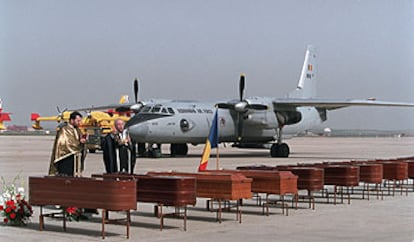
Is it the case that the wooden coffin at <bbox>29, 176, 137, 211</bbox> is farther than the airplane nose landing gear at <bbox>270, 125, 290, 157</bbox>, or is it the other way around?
the airplane nose landing gear at <bbox>270, 125, 290, 157</bbox>

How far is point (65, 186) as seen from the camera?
1026 cm

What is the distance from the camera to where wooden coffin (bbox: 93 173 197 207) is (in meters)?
10.5

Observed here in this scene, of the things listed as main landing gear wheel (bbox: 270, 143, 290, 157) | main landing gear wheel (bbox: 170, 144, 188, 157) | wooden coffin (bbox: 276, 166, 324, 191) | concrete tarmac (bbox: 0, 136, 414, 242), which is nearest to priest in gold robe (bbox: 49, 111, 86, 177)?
concrete tarmac (bbox: 0, 136, 414, 242)

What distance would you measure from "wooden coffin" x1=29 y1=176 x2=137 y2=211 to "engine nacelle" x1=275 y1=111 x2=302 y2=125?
2737cm

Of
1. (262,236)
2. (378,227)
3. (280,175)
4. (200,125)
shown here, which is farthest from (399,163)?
(200,125)

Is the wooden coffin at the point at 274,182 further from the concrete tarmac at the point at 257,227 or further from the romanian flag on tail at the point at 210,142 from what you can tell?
the romanian flag on tail at the point at 210,142

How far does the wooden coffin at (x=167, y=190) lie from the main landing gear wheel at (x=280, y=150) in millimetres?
25728

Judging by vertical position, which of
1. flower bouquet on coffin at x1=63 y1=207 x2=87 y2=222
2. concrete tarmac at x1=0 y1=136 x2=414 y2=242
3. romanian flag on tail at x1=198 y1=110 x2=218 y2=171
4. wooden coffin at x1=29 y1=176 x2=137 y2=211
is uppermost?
romanian flag on tail at x1=198 y1=110 x2=218 y2=171

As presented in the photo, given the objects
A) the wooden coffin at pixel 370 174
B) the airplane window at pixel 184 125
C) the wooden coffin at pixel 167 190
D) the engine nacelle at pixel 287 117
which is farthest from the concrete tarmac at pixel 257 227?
the engine nacelle at pixel 287 117

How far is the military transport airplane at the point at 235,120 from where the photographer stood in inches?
1282

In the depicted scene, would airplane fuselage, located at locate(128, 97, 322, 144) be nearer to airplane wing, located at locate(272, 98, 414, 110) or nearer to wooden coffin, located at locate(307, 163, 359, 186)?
airplane wing, located at locate(272, 98, 414, 110)

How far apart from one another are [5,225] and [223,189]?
355 centimetres

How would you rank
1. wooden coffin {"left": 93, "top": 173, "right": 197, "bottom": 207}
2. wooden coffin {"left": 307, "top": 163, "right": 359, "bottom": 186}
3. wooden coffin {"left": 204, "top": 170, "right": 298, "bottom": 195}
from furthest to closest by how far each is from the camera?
wooden coffin {"left": 307, "top": 163, "right": 359, "bottom": 186} < wooden coffin {"left": 204, "top": 170, "right": 298, "bottom": 195} < wooden coffin {"left": 93, "top": 173, "right": 197, "bottom": 207}

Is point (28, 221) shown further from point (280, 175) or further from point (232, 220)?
point (280, 175)
